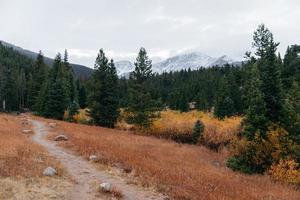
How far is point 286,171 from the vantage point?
21969mm

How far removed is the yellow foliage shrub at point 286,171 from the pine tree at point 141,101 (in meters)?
20.6

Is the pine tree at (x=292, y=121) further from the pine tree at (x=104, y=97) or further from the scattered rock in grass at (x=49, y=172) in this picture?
the pine tree at (x=104, y=97)

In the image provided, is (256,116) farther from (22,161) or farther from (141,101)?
(141,101)

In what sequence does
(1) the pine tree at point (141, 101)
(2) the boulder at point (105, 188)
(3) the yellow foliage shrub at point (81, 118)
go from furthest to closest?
(3) the yellow foliage shrub at point (81, 118) → (1) the pine tree at point (141, 101) → (2) the boulder at point (105, 188)

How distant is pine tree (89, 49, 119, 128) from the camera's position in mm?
45062

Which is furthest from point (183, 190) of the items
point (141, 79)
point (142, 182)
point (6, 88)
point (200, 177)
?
point (6, 88)

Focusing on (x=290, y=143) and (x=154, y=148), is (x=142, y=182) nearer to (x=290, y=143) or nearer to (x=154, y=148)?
(x=290, y=143)

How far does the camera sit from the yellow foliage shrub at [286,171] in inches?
840

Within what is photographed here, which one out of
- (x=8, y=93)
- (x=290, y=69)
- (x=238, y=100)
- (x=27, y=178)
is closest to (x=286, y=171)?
(x=27, y=178)

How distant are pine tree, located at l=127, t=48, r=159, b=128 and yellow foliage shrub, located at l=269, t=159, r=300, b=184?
20622 mm

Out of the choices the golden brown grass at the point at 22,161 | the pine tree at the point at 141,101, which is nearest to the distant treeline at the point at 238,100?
the pine tree at the point at 141,101

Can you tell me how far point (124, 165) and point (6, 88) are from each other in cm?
8109

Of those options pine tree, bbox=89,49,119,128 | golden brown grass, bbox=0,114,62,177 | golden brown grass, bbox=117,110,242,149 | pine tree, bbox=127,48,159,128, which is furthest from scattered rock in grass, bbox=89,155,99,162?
pine tree, bbox=89,49,119,128

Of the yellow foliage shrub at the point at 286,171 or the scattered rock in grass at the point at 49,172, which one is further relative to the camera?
the yellow foliage shrub at the point at 286,171
